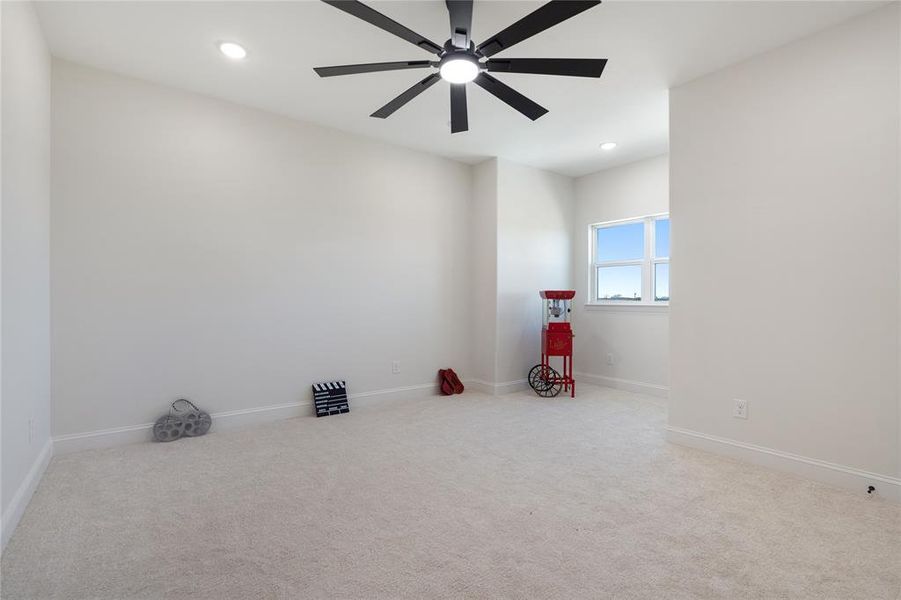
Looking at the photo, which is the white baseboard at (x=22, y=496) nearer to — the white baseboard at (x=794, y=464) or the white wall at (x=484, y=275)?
the white wall at (x=484, y=275)

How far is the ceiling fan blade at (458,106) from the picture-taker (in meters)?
2.53

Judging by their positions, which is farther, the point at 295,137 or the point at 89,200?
the point at 295,137

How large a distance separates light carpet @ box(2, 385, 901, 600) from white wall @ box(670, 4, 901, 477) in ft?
1.25

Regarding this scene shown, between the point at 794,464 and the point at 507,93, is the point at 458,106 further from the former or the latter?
the point at 794,464

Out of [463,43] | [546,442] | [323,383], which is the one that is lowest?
[546,442]

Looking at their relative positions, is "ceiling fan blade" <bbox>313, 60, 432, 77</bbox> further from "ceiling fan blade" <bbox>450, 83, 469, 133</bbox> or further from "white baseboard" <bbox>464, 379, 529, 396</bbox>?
"white baseboard" <bbox>464, 379, 529, 396</bbox>

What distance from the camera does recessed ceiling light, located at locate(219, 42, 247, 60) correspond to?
2.81 meters

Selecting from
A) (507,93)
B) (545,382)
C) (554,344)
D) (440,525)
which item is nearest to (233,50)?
(507,93)

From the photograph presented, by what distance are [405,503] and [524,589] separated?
0.86 meters

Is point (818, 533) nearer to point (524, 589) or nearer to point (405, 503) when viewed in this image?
point (524, 589)

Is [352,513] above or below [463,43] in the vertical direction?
below

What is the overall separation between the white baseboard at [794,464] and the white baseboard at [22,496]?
392cm

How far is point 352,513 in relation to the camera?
7.16ft

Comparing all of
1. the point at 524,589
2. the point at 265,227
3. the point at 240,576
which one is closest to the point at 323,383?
the point at 265,227
